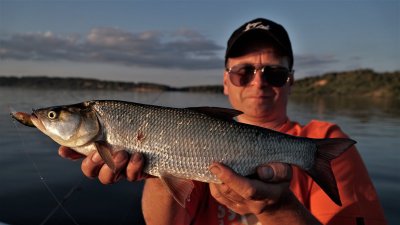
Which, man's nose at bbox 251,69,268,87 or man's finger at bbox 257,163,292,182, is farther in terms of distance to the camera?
man's nose at bbox 251,69,268,87

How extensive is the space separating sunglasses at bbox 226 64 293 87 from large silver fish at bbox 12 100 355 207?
5.01ft

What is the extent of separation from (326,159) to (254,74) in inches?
68.9

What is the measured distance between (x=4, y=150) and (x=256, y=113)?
10374mm

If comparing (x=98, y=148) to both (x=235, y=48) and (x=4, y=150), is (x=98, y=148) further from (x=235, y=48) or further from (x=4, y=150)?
(x=4, y=150)

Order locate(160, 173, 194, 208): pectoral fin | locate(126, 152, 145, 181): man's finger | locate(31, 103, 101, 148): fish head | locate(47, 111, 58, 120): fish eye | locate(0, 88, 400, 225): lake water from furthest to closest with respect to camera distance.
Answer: locate(0, 88, 400, 225): lake water < locate(47, 111, 58, 120): fish eye < locate(31, 103, 101, 148): fish head < locate(160, 173, 194, 208): pectoral fin < locate(126, 152, 145, 181): man's finger

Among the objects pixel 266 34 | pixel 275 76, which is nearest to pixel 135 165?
pixel 275 76

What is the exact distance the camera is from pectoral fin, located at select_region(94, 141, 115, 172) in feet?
10.3

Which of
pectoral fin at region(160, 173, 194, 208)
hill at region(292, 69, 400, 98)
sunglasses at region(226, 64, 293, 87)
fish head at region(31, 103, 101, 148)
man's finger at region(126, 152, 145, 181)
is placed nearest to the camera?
man's finger at region(126, 152, 145, 181)

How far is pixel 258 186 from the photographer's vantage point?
3029 millimetres

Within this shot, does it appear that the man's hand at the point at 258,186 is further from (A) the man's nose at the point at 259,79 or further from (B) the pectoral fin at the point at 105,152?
(A) the man's nose at the point at 259,79

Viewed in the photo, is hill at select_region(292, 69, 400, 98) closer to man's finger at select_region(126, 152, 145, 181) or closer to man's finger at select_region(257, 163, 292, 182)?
man's finger at select_region(257, 163, 292, 182)

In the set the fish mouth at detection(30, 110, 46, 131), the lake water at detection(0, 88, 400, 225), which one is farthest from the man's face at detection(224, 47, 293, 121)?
the fish mouth at detection(30, 110, 46, 131)

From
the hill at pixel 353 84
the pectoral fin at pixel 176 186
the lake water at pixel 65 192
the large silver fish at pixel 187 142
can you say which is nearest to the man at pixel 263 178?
the large silver fish at pixel 187 142

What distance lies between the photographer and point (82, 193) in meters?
8.44
